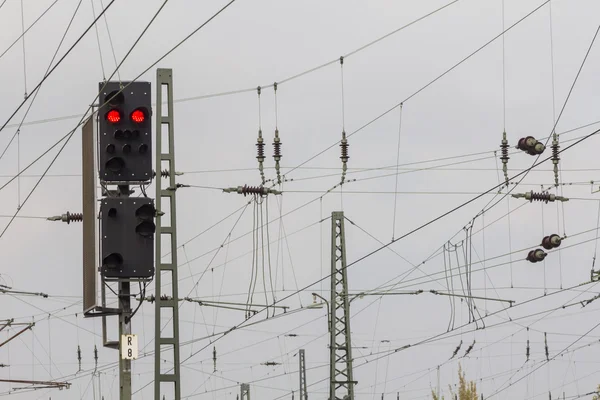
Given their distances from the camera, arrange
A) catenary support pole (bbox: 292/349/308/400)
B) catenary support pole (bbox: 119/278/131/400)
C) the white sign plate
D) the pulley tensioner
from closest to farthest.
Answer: catenary support pole (bbox: 119/278/131/400)
the white sign plate
the pulley tensioner
catenary support pole (bbox: 292/349/308/400)

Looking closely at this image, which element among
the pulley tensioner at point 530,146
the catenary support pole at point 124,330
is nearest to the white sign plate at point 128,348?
the catenary support pole at point 124,330

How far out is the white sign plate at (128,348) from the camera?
2298 cm

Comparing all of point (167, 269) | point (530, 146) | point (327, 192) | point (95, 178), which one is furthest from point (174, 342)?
point (327, 192)

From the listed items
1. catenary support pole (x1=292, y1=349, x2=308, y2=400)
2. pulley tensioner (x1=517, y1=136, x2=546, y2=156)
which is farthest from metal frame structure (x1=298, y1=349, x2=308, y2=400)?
pulley tensioner (x1=517, y1=136, x2=546, y2=156)

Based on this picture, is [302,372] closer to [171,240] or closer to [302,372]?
[302,372]

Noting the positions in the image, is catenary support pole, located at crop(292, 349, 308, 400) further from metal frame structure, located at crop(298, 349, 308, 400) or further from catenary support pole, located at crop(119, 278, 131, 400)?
catenary support pole, located at crop(119, 278, 131, 400)

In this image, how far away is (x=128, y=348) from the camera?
75.5 ft

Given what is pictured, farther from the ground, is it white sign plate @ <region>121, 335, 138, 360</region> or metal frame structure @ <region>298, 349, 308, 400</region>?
metal frame structure @ <region>298, 349, 308, 400</region>

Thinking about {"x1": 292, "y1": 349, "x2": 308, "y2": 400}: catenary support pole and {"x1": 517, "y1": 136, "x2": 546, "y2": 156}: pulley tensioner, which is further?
{"x1": 292, "y1": 349, "x2": 308, "y2": 400}: catenary support pole

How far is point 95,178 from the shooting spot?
74.7ft

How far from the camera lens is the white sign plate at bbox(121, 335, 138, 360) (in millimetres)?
22984

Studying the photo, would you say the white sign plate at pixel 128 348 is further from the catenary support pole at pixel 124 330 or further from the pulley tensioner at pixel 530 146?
the pulley tensioner at pixel 530 146

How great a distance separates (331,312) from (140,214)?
1603 cm

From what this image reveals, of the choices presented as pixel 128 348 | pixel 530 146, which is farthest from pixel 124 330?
pixel 530 146
